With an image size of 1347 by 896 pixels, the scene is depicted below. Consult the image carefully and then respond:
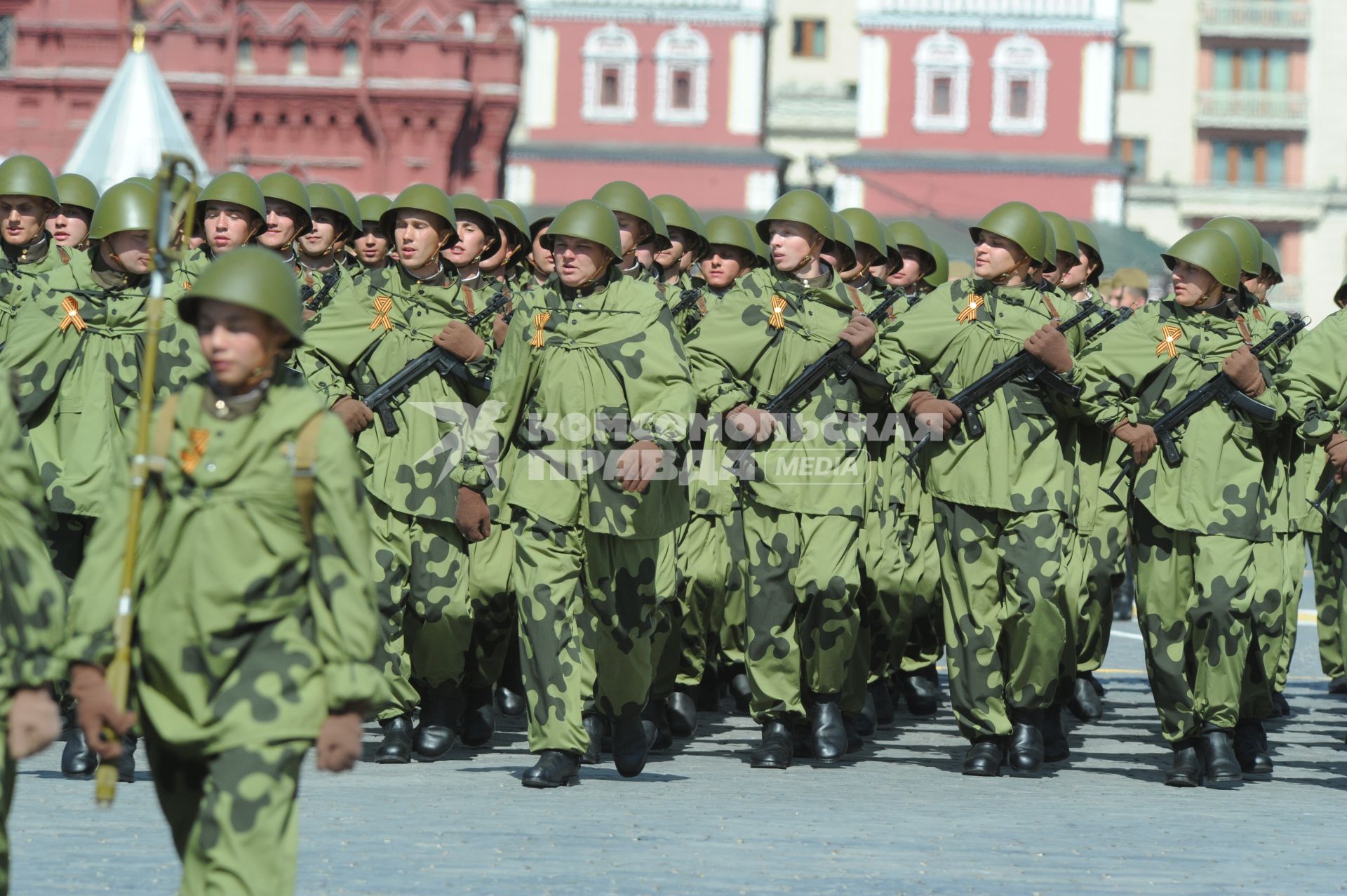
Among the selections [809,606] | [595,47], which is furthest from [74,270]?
[595,47]

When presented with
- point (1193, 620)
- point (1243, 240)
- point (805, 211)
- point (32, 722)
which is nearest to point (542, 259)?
point (805, 211)

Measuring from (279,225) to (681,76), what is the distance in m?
51.8

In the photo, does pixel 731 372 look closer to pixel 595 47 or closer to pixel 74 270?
pixel 74 270

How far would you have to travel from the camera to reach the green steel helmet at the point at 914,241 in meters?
13.9

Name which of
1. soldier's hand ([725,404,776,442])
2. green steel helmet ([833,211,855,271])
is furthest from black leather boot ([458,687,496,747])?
green steel helmet ([833,211,855,271])

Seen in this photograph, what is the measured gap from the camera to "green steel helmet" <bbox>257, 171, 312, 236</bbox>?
37.2ft

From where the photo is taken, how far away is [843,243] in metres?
11.5

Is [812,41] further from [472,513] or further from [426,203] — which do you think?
[472,513]

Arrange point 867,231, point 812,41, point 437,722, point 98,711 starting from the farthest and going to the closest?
point 812,41, point 867,231, point 437,722, point 98,711

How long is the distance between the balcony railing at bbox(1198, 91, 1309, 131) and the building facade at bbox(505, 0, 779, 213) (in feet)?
81.1

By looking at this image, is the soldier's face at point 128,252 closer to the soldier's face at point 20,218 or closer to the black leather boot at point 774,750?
the soldier's face at point 20,218

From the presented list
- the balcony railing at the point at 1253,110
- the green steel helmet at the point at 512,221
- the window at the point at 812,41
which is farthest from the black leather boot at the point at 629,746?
the balcony railing at the point at 1253,110

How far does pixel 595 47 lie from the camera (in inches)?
2468

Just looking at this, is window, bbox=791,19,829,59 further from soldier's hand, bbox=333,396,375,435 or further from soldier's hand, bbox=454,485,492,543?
soldier's hand, bbox=454,485,492,543
